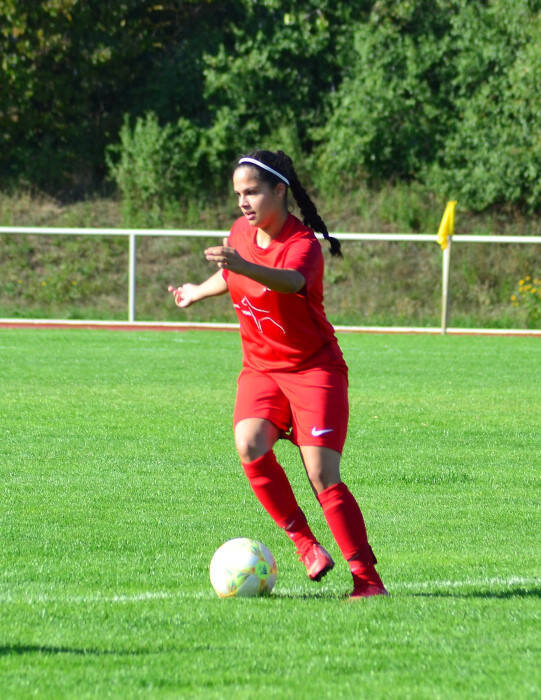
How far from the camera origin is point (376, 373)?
1516 cm

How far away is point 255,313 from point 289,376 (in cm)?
31

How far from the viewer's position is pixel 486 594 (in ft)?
16.4

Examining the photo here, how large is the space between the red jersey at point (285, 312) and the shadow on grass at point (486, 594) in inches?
42.4

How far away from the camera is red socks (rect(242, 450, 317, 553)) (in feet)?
16.9

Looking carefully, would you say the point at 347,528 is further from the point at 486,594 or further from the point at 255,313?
the point at 255,313

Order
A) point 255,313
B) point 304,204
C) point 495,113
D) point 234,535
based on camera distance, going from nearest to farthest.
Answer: point 255,313 < point 304,204 < point 234,535 < point 495,113

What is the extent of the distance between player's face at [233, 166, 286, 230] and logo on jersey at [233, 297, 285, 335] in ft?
1.15

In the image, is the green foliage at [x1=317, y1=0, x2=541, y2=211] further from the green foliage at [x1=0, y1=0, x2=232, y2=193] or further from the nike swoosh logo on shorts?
the nike swoosh logo on shorts

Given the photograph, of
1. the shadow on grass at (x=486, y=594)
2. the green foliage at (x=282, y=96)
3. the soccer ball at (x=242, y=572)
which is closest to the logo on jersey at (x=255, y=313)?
the soccer ball at (x=242, y=572)

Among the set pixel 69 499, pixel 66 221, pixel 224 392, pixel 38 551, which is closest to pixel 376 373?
pixel 224 392

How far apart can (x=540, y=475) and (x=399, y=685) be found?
4.86m

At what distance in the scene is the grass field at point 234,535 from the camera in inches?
150

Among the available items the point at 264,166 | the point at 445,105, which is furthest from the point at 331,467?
the point at 445,105

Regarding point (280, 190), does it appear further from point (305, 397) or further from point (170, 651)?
point (170, 651)
